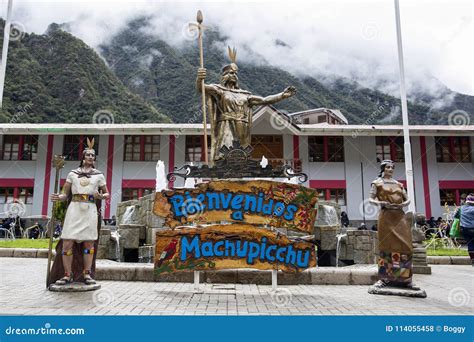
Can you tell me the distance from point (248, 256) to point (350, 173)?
66.8ft

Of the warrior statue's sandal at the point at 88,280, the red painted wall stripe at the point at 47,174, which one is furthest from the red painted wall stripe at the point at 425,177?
the red painted wall stripe at the point at 47,174

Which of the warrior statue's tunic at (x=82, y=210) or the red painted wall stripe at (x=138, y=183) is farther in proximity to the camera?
the red painted wall stripe at (x=138, y=183)

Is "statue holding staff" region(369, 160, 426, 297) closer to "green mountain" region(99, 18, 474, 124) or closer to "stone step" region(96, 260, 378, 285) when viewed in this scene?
"stone step" region(96, 260, 378, 285)

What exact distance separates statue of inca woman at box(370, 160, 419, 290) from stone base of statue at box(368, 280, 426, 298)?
0.10 feet

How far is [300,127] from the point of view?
24469mm

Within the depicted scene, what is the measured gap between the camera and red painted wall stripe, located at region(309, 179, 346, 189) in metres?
24.9

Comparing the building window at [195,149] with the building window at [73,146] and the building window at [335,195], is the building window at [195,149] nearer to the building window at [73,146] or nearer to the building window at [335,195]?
the building window at [73,146]

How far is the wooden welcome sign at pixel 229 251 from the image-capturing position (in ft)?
19.9

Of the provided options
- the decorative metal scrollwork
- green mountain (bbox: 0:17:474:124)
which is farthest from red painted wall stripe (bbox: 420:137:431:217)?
the decorative metal scrollwork

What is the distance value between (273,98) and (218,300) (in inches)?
201

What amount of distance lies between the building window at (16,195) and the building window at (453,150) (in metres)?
26.6

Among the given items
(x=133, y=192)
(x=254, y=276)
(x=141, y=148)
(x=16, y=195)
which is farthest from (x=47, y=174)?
(x=254, y=276)

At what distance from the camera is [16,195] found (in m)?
24.7

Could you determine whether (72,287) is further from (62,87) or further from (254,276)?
(62,87)
